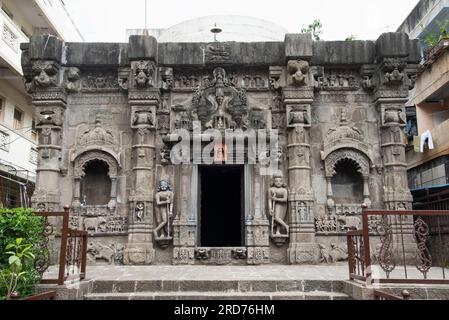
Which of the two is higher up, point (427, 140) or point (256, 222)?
point (427, 140)

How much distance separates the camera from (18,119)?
57.9ft

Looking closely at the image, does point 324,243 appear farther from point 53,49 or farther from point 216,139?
point 53,49

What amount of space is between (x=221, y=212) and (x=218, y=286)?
859cm

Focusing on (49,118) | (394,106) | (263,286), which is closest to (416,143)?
(394,106)

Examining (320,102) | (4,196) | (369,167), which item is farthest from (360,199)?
(4,196)

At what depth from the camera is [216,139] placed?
10289 millimetres

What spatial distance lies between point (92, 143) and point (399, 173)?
296 inches

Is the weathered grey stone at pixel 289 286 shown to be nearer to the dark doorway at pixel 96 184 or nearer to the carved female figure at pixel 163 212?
the carved female figure at pixel 163 212

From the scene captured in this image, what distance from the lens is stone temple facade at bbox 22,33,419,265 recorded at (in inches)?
391

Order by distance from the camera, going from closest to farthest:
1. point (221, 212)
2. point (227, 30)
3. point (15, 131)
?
point (227, 30)
point (221, 212)
point (15, 131)

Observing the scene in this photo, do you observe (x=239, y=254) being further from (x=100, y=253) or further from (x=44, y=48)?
(x=44, y=48)

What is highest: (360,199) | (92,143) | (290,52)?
(290,52)

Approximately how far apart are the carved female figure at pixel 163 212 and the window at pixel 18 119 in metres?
10.2

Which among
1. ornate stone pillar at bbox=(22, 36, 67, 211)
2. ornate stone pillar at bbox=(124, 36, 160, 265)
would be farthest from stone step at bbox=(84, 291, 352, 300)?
ornate stone pillar at bbox=(22, 36, 67, 211)
